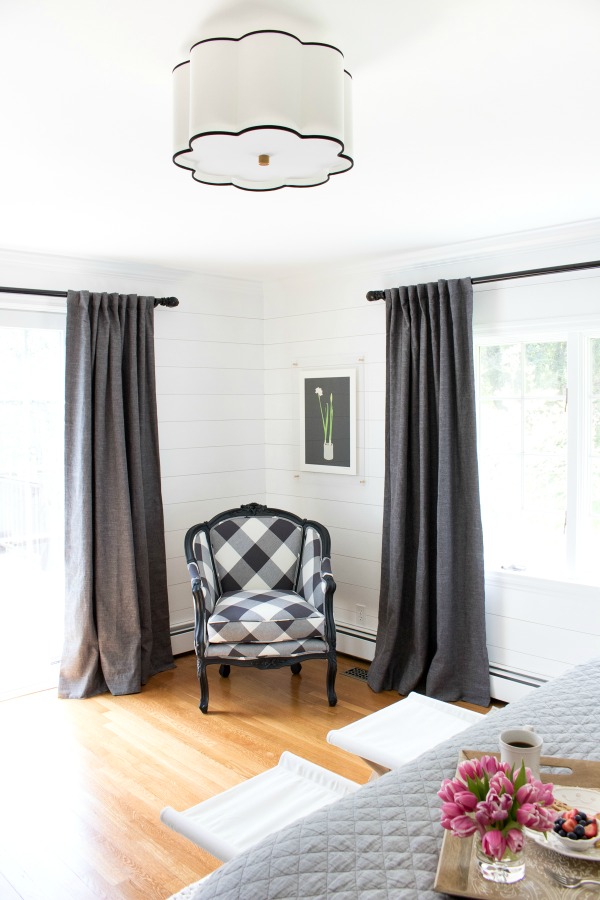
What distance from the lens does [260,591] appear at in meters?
4.67

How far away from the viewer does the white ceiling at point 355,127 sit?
5.77 feet

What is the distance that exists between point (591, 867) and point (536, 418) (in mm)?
2958

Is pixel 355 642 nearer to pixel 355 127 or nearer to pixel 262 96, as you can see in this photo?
pixel 355 127

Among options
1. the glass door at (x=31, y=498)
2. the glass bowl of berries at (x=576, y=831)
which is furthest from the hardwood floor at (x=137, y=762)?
the glass bowl of berries at (x=576, y=831)

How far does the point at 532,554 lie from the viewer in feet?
13.7

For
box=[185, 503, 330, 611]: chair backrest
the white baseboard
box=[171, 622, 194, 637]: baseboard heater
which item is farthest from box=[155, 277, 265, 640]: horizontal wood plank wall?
the white baseboard

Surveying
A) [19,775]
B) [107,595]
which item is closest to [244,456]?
[107,595]

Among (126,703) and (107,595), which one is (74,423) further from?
(126,703)

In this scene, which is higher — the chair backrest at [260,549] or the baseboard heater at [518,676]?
the chair backrest at [260,549]

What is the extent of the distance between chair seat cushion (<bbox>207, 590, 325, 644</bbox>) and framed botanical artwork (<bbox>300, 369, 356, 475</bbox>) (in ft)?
3.55

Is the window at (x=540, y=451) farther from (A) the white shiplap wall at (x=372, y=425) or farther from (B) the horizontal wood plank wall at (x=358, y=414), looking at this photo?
(B) the horizontal wood plank wall at (x=358, y=414)

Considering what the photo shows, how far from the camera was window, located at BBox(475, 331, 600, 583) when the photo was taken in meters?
3.89

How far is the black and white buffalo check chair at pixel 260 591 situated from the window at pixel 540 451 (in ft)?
3.42

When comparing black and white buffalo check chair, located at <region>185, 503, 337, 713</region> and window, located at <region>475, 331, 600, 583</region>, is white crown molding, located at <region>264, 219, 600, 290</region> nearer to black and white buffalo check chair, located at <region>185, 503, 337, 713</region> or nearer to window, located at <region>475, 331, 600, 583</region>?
window, located at <region>475, 331, 600, 583</region>
